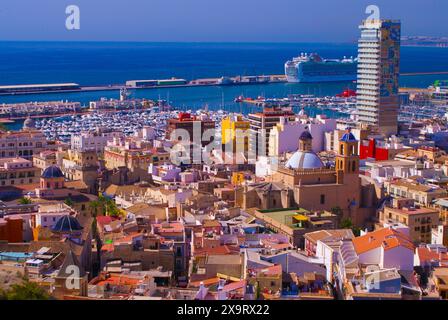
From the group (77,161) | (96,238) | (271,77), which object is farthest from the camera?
(271,77)

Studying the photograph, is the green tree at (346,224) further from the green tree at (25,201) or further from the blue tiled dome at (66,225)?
the green tree at (25,201)

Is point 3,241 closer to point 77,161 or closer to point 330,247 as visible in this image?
point 330,247

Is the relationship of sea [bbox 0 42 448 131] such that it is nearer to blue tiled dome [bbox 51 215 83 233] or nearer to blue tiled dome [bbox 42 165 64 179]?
blue tiled dome [bbox 42 165 64 179]

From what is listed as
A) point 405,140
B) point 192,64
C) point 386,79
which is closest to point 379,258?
point 405,140

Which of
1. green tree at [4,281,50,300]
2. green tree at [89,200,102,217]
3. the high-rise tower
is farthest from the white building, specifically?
green tree at [4,281,50,300]

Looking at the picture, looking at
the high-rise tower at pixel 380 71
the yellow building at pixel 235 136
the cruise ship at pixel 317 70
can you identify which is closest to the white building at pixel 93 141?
the yellow building at pixel 235 136

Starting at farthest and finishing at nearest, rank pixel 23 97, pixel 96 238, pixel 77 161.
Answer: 1. pixel 23 97
2. pixel 77 161
3. pixel 96 238

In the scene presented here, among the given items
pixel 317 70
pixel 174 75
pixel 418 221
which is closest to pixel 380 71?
pixel 418 221
